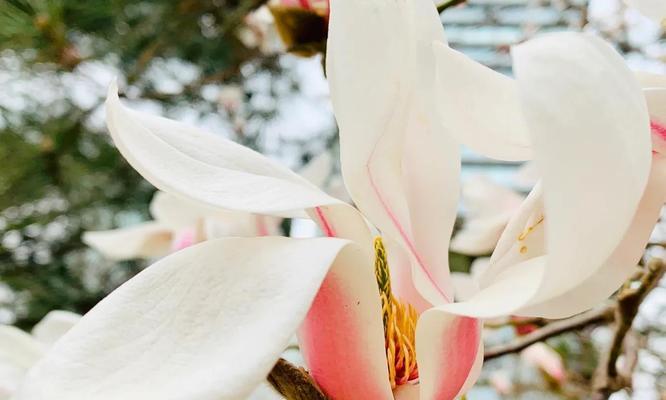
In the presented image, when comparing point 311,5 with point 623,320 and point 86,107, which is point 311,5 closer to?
point 623,320

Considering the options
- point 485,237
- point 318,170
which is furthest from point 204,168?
point 318,170

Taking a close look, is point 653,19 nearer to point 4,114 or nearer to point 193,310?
point 193,310

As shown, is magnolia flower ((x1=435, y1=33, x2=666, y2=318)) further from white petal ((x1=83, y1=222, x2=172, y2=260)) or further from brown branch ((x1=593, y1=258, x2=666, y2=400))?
white petal ((x1=83, y1=222, x2=172, y2=260))

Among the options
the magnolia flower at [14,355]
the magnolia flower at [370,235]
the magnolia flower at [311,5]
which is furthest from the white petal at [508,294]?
the magnolia flower at [311,5]

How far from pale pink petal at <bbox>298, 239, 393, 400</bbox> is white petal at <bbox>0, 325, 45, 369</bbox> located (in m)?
0.12

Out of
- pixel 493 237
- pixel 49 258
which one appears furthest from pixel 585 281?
pixel 49 258

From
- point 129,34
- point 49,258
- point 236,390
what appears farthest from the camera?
point 49,258

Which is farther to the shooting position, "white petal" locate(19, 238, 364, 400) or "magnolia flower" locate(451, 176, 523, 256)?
"magnolia flower" locate(451, 176, 523, 256)

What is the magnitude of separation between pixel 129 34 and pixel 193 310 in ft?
3.11

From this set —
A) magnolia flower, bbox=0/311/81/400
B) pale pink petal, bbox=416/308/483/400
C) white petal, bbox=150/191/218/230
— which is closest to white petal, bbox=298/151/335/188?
white petal, bbox=150/191/218/230

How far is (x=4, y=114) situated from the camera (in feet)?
2.75

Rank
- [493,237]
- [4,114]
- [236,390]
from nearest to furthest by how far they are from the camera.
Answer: [236,390]
[493,237]
[4,114]

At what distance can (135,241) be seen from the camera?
24.0 inches

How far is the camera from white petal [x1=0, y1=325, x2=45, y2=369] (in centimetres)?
26
